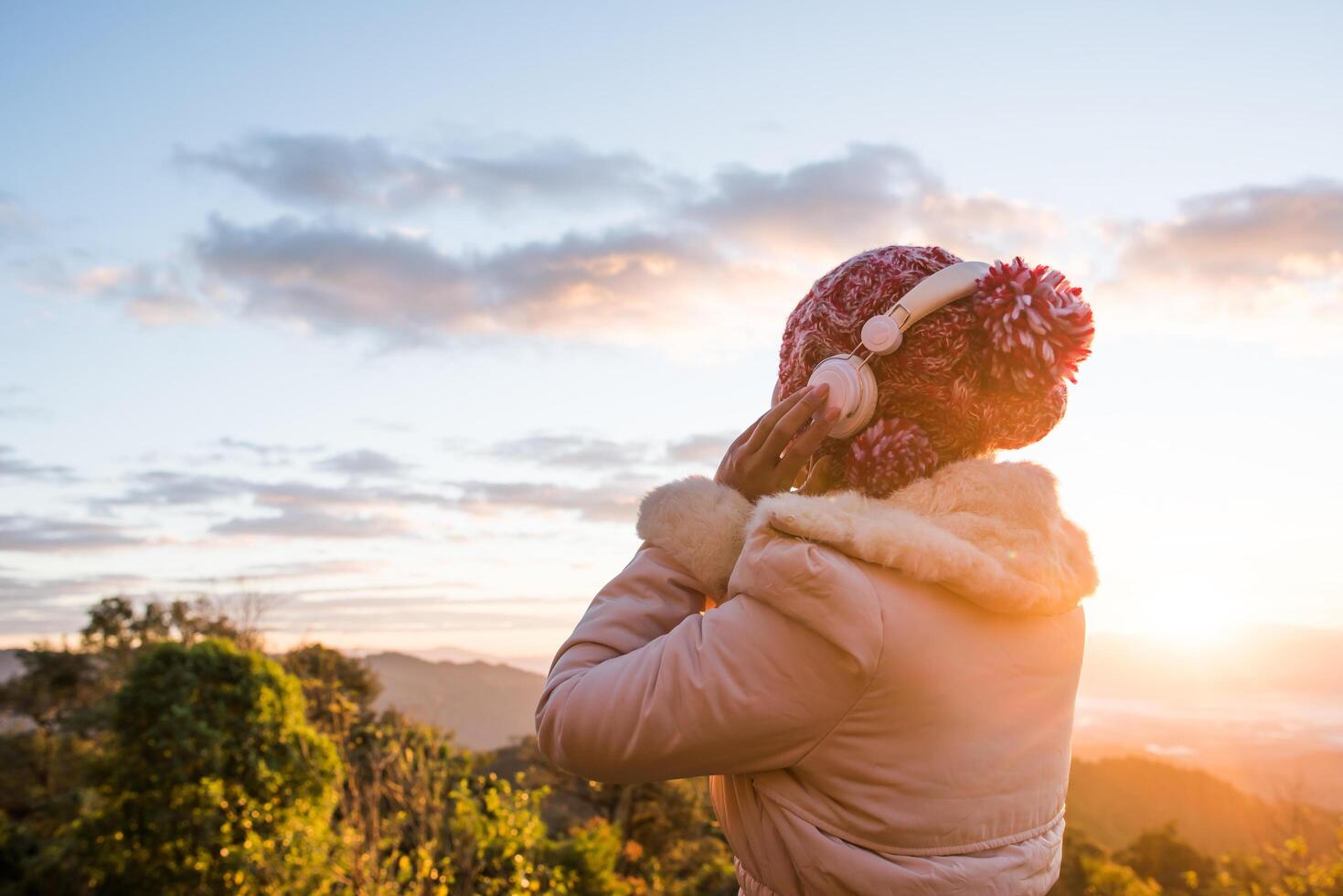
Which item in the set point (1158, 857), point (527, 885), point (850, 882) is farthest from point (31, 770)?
point (850, 882)

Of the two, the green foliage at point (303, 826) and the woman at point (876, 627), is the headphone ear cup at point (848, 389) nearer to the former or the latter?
the woman at point (876, 627)

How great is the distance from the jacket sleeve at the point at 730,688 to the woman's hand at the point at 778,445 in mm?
165

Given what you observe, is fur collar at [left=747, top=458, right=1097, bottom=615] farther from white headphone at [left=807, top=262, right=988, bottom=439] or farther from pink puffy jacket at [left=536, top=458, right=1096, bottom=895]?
white headphone at [left=807, top=262, right=988, bottom=439]

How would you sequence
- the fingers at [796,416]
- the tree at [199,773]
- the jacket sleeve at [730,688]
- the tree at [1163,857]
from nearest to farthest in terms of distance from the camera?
1. the jacket sleeve at [730,688]
2. the fingers at [796,416]
3. the tree at [199,773]
4. the tree at [1163,857]

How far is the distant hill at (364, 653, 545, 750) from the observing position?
24.9 ft

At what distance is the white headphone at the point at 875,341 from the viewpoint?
3.78 ft

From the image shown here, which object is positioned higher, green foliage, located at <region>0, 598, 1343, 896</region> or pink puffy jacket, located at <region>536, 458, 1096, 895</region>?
pink puffy jacket, located at <region>536, 458, 1096, 895</region>

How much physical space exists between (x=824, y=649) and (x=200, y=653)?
8931 mm

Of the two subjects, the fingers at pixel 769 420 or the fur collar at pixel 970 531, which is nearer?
the fur collar at pixel 970 531

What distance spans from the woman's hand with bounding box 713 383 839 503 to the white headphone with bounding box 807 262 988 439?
19 millimetres

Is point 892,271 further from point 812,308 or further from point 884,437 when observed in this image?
point 884,437

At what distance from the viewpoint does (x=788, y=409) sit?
1.16 m

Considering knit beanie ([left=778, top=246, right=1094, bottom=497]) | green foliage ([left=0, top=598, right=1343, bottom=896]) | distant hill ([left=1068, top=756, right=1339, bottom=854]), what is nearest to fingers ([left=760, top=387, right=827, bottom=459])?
knit beanie ([left=778, top=246, right=1094, bottom=497])

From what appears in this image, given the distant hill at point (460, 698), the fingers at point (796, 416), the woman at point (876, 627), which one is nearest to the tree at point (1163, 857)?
the distant hill at point (460, 698)
